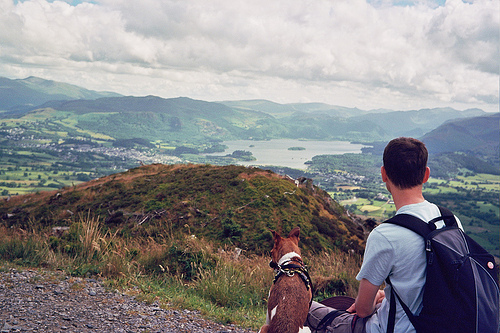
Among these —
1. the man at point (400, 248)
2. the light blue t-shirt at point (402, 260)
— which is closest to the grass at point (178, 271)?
the man at point (400, 248)

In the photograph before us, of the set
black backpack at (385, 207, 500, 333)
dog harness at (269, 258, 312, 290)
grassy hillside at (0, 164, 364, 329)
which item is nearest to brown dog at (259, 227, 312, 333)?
dog harness at (269, 258, 312, 290)

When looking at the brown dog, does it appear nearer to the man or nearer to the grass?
the man

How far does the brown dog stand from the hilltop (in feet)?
17.8

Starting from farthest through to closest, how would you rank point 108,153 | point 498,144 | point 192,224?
point 498,144 < point 108,153 < point 192,224

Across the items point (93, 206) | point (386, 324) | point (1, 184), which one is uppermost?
point (386, 324)

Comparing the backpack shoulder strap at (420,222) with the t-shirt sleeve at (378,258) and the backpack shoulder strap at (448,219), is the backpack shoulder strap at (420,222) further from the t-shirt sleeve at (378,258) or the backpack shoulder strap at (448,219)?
the t-shirt sleeve at (378,258)

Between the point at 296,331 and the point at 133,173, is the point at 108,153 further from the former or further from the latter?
the point at 296,331

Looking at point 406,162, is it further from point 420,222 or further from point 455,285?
point 455,285

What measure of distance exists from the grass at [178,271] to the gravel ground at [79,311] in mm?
231

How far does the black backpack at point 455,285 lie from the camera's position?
201cm

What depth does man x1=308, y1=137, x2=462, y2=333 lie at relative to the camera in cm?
215

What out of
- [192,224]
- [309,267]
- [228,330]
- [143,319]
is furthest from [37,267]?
[309,267]

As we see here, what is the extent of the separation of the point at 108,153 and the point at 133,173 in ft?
405

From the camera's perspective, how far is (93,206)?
1206 cm
